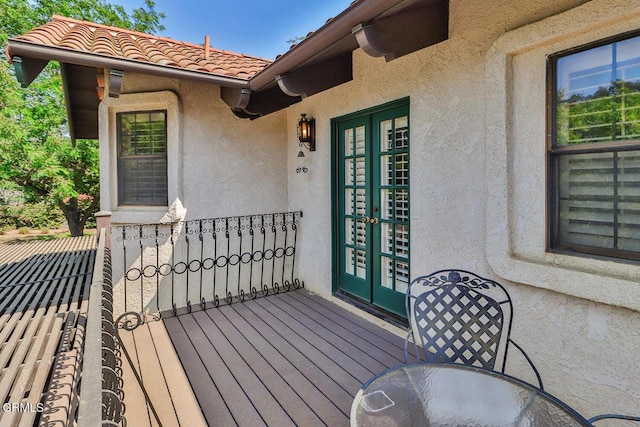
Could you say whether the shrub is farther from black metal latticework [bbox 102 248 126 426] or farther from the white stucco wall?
black metal latticework [bbox 102 248 126 426]

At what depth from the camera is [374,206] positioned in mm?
4086

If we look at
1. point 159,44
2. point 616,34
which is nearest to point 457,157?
point 616,34

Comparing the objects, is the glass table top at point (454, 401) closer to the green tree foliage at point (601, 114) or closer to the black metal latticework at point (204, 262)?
the green tree foliage at point (601, 114)

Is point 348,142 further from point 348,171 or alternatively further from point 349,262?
point 349,262

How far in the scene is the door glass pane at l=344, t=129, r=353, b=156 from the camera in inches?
174

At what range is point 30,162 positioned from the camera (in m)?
10.6

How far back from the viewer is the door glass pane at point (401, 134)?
3654 millimetres

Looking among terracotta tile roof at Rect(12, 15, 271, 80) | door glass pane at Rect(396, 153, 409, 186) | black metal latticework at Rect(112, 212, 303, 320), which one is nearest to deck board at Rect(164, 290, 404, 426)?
black metal latticework at Rect(112, 212, 303, 320)

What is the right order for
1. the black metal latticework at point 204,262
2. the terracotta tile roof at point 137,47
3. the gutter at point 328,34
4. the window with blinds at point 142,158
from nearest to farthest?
the gutter at point 328,34, the terracotta tile roof at point 137,47, the black metal latticework at point 204,262, the window with blinds at point 142,158

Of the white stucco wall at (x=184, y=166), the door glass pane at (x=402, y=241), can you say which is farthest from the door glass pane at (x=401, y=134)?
the white stucco wall at (x=184, y=166)

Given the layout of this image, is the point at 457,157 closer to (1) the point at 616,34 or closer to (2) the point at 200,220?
(1) the point at 616,34

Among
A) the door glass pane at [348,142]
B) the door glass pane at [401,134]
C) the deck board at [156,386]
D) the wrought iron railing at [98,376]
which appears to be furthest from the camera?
the door glass pane at [348,142]

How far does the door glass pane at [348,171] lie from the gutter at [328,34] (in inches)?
57.2

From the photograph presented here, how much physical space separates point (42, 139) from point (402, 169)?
13224 mm
